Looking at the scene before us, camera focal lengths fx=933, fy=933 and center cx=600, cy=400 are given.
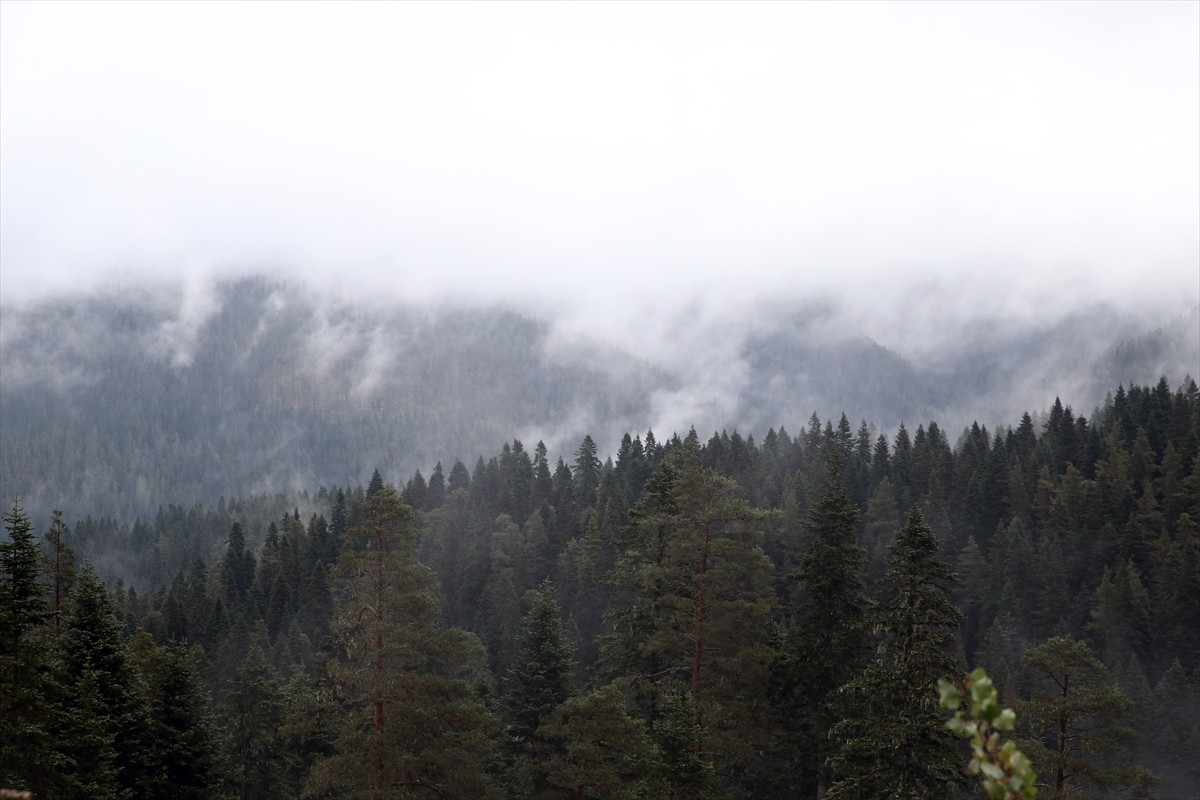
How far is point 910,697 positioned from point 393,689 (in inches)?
614

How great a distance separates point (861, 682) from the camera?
86.4 ft

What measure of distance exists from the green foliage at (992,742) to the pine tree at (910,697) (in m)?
19.4

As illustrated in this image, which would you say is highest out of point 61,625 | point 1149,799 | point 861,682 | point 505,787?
point 61,625

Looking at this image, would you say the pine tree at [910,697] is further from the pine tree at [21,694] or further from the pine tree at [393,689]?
the pine tree at [21,694]

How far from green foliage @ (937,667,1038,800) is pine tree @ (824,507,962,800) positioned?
1944 cm

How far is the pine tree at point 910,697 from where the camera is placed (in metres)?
24.8

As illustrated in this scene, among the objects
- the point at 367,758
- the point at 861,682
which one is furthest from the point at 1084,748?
the point at 367,758

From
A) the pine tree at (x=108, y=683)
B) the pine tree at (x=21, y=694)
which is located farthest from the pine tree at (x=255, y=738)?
the pine tree at (x=21, y=694)

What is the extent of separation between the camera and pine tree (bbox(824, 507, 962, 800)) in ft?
81.5

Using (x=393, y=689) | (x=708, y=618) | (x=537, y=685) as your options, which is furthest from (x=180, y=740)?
(x=708, y=618)

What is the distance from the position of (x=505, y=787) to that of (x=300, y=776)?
10.2 m

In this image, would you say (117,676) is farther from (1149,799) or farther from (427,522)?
(427,522)

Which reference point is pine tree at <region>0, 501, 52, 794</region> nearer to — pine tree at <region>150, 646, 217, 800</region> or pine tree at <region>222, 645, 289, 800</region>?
pine tree at <region>150, 646, 217, 800</region>

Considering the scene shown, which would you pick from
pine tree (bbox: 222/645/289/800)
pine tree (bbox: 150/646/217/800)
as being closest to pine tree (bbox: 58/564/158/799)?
pine tree (bbox: 150/646/217/800)
